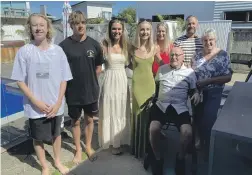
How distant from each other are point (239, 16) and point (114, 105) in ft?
40.9

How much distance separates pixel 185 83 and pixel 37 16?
68.5 inches

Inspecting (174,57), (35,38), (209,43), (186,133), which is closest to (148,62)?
(174,57)

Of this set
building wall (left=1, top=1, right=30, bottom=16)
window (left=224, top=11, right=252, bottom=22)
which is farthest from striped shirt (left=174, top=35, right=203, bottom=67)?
building wall (left=1, top=1, right=30, bottom=16)

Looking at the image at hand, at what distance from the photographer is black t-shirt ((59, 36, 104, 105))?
2.75 metres

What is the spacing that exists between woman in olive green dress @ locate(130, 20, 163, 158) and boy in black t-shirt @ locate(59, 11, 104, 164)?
46 cm

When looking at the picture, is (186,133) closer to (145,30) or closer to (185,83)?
(185,83)

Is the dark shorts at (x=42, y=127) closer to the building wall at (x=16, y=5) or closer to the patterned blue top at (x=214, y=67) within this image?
the patterned blue top at (x=214, y=67)

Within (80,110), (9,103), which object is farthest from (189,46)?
(9,103)

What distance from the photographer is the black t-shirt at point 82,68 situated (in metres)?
2.75

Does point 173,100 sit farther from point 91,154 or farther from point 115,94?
point 91,154

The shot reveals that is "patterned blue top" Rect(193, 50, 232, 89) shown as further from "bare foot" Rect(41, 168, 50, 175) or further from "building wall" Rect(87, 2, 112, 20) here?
"building wall" Rect(87, 2, 112, 20)

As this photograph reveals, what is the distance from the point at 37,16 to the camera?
246 centimetres

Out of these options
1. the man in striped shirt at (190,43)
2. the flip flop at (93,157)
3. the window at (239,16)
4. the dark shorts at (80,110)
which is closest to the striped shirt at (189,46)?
the man in striped shirt at (190,43)

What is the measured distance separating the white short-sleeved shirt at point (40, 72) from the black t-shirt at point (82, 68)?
6.0 inches
